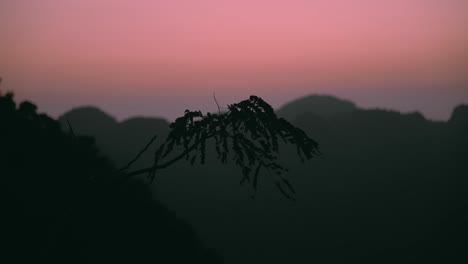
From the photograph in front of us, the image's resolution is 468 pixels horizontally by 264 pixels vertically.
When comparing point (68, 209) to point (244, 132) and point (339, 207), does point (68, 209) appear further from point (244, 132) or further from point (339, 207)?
point (339, 207)

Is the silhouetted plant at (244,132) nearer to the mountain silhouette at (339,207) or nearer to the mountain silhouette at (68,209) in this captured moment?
the mountain silhouette at (68,209)

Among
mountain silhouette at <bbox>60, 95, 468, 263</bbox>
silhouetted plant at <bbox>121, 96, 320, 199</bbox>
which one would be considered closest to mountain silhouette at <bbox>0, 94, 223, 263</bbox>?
silhouetted plant at <bbox>121, 96, 320, 199</bbox>

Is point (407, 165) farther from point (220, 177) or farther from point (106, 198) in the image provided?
point (106, 198)

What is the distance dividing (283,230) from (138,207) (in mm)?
106991

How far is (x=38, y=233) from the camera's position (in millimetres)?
9133

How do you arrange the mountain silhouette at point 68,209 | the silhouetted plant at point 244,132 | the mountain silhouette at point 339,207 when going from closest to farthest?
the silhouetted plant at point 244,132, the mountain silhouette at point 68,209, the mountain silhouette at point 339,207

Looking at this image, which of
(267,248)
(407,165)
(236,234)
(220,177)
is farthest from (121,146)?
(407,165)

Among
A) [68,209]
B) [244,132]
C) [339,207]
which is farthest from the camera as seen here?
[339,207]

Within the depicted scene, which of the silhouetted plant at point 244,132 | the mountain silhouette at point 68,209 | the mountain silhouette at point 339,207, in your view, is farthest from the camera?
the mountain silhouette at point 339,207

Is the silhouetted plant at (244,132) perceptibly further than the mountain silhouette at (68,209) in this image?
No

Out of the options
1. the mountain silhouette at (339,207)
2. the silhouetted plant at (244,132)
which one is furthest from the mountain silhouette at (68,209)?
the mountain silhouette at (339,207)

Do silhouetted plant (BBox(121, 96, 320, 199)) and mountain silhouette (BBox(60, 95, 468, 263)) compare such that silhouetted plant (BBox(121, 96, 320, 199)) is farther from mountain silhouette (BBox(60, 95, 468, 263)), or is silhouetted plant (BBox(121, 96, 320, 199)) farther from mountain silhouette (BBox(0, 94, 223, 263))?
mountain silhouette (BBox(60, 95, 468, 263))

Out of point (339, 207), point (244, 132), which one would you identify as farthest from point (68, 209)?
point (339, 207)

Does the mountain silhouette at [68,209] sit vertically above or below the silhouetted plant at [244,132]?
below
